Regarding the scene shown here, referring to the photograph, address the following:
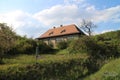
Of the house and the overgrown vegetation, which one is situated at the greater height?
the house

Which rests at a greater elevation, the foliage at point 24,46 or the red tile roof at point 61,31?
the red tile roof at point 61,31

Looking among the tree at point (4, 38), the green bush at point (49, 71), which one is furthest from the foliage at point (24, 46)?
the green bush at point (49, 71)

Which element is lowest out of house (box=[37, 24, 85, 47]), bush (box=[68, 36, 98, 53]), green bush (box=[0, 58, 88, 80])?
green bush (box=[0, 58, 88, 80])

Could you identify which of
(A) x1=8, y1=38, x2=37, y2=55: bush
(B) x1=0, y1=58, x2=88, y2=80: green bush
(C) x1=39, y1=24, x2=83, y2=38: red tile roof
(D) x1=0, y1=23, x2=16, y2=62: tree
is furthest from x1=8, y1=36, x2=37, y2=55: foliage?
(C) x1=39, y1=24, x2=83, y2=38: red tile roof

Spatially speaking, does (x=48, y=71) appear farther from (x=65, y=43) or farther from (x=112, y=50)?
Result: (x=65, y=43)

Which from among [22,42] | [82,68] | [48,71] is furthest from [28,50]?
[48,71]

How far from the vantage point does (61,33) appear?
2586 inches

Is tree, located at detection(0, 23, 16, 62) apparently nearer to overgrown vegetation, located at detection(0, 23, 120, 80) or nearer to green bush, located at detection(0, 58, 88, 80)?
overgrown vegetation, located at detection(0, 23, 120, 80)

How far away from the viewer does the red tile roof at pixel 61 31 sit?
6330cm

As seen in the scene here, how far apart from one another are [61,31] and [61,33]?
93cm

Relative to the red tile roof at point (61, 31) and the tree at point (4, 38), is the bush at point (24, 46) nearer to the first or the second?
the tree at point (4, 38)

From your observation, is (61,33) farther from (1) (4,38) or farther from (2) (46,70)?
(2) (46,70)

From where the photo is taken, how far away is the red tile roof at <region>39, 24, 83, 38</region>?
6330 centimetres

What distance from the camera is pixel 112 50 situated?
26188mm
